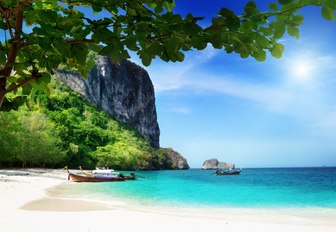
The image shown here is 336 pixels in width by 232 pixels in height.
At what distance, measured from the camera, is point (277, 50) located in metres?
2.21

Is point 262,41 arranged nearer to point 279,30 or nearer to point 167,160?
point 279,30

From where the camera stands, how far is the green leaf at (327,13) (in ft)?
5.71

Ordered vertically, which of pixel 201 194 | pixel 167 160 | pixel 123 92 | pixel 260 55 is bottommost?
pixel 201 194

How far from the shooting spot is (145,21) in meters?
2.10

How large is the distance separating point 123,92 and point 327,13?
145859 mm

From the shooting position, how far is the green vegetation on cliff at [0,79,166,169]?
57.1 meters

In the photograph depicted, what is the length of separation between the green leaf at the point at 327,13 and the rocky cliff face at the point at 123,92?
12471cm

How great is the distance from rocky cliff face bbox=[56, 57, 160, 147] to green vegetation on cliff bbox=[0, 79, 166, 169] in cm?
652

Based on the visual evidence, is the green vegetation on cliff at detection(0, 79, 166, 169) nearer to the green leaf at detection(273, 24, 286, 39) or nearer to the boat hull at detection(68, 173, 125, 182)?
the boat hull at detection(68, 173, 125, 182)

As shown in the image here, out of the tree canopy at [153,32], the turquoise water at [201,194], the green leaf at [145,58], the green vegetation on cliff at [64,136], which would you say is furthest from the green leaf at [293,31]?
the green vegetation on cliff at [64,136]

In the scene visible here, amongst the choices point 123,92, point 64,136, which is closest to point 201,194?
point 64,136

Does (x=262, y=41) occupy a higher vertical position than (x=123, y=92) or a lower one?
lower

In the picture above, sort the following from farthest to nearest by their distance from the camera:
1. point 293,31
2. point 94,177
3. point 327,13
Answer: point 94,177, point 293,31, point 327,13

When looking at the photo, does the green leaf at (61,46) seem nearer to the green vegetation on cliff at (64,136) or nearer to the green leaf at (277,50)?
the green leaf at (277,50)
